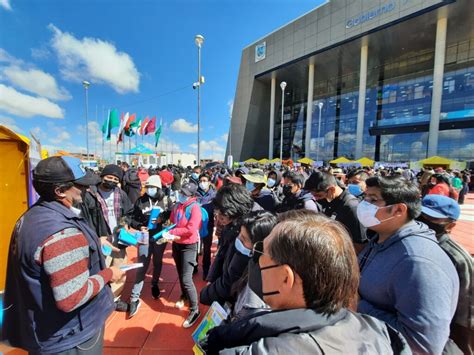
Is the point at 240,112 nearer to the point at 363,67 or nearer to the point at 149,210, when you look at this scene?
the point at 363,67

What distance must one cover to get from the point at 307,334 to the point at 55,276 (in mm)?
1281

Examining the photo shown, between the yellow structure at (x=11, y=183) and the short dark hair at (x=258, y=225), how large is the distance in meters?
3.44

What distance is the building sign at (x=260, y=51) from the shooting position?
1321 inches

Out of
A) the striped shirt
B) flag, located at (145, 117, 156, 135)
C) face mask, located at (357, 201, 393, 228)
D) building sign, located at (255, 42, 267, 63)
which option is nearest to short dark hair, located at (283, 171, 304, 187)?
face mask, located at (357, 201, 393, 228)

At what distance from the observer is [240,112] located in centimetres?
3875

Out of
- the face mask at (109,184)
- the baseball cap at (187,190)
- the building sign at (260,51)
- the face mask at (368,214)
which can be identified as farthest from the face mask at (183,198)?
the building sign at (260,51)

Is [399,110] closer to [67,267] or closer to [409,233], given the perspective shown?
[409,233]

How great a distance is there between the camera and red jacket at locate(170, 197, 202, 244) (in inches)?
110

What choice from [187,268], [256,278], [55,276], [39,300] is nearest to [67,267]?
[55,276]

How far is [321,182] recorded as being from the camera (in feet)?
10.3

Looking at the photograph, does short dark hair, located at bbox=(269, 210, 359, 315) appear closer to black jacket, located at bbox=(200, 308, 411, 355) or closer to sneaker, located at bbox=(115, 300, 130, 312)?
black jacket, located at bbox=(200, 308, 411, 355)

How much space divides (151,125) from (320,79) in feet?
96.0

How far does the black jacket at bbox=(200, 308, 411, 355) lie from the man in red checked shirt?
0.98 meters

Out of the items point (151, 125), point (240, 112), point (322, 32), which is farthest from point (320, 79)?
point (151, 125)
